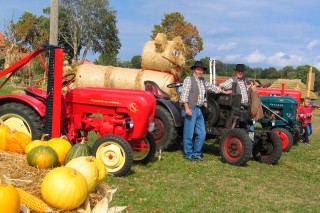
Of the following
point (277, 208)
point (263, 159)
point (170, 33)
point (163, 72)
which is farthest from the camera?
point (170, 33)

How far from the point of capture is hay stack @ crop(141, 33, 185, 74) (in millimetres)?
12151

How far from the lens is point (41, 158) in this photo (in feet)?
9.64


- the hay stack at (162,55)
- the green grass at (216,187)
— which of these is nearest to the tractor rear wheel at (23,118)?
the green grass at (216,187)

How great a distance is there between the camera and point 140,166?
7.26 m

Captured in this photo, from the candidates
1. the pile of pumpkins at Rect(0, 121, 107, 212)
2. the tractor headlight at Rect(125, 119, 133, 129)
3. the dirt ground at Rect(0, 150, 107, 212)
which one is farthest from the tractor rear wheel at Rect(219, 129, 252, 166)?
the dirt ground at Rect(0, 150, 107, 212)

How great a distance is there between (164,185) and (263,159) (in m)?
3.04

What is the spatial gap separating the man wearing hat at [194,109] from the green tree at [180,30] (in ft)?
107

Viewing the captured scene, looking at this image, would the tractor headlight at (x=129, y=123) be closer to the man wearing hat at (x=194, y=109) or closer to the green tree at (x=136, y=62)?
the man wearing hat at (x=194, y=109)

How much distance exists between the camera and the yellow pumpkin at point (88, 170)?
9.04 ft

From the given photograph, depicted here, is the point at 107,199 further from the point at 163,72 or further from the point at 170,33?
the point at 170,33

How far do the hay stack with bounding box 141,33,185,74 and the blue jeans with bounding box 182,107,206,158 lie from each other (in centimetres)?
415

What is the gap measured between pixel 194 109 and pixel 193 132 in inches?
16.7

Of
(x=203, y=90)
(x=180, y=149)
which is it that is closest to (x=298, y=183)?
(x=203, y=90)

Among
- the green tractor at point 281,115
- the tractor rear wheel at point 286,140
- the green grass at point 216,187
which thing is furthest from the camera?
the green tractor at point 281,115
